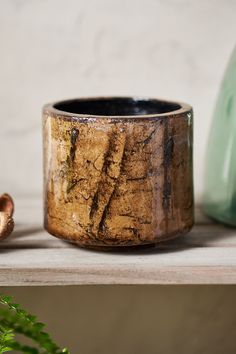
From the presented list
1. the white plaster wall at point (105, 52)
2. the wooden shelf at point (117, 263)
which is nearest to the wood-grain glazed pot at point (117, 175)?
the wooden shelf at point (117, 263)

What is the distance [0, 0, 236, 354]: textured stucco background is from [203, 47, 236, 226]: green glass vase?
91 millimetres

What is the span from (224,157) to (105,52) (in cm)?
20

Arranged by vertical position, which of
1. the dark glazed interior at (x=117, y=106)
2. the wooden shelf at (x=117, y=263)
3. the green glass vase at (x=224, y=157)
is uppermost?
the dark glazed interior at (x=117, y=106)

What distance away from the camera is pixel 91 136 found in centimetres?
60

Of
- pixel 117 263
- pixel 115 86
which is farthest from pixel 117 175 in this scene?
pixel 115 86

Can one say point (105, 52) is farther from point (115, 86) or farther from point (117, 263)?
point (117, 263)

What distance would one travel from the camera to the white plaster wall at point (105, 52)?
809mm

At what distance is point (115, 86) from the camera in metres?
0.83

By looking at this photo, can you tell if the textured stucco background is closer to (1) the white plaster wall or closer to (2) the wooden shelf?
(1) the white plaster wall

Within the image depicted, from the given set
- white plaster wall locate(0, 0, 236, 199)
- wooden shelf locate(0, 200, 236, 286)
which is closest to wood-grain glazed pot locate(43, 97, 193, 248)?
wooden shelf locate(0, 200, 236, 286)

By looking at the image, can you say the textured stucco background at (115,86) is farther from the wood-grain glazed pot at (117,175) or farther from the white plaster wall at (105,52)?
the wood-grain glazed pot at (117,175)

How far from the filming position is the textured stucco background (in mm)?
811

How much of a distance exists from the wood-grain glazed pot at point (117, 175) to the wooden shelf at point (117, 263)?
0.02 meters

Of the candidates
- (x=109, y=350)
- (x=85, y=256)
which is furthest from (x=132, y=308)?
(x=85, y=256)
